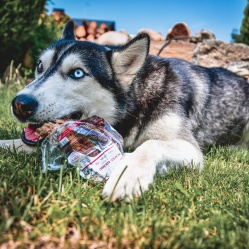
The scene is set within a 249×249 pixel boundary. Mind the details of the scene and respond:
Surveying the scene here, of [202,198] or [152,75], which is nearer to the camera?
A: [202,198]

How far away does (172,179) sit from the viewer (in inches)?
81.8

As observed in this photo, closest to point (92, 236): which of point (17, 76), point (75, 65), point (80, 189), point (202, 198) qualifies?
point (80, 189)

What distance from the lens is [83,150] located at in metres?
1.91

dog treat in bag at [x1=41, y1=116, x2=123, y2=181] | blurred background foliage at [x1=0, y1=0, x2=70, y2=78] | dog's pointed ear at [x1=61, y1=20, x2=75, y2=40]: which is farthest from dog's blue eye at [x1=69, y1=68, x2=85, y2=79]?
blurred background foliage at [x1=0, y1=0, x2=70, y2=78]

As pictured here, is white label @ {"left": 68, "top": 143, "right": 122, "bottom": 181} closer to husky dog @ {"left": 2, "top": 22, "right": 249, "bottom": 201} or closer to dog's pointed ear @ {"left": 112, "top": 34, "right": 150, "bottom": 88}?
husky dog @ {"left": 2, "top": 22, "right": 249, "bottom": 201}

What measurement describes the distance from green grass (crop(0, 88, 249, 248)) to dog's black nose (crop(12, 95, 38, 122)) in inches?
18.4

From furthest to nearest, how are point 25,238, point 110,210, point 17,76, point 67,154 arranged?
point 17,76 → point 67,154 → point 110,210 → point 25,238

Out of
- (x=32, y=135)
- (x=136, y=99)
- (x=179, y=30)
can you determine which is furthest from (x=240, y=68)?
(x=32, y=135)

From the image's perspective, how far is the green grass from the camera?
45.7 inches

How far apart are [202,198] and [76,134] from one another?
2.60 feet

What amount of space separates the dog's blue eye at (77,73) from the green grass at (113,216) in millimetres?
897

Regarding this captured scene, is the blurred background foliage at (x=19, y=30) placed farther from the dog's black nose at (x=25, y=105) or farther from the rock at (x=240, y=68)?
the dog's black nose at (x=25, y=105)

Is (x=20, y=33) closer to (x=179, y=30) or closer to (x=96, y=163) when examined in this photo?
(x=179, y=30)

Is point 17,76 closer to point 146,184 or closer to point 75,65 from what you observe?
point 75,65
